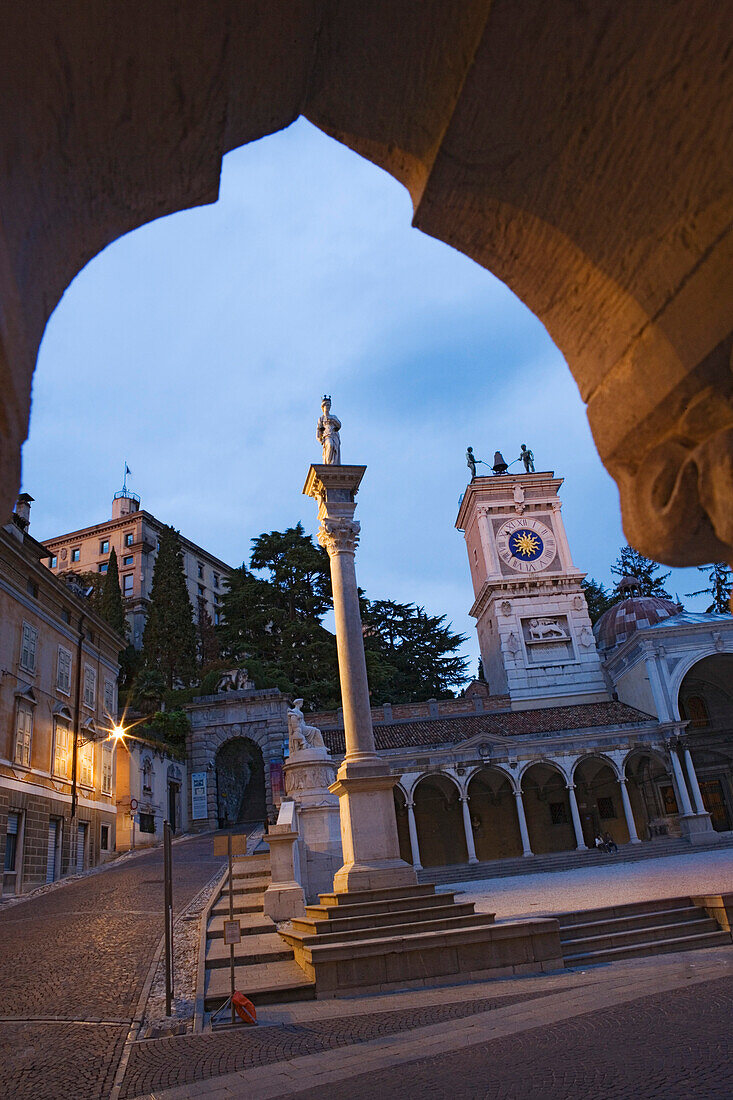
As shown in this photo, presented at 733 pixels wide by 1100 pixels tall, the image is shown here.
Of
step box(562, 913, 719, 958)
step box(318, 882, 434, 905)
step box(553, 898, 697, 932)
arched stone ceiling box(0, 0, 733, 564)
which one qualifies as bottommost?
step box(562, 913, 719, 958)

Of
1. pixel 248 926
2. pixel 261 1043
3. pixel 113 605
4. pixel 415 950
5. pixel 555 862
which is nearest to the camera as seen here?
pixel 261 1043

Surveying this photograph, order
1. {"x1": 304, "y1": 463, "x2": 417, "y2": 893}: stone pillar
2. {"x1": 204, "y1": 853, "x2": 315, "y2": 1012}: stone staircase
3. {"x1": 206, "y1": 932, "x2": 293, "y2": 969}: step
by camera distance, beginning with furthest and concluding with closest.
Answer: {"x1": 304, "y1": 463, "x2": 417, "y2": 893}: stone pillar → {"x1": 206, "y1": 932, "x2": 293, "y2": 969}: step → {"x1": 204, "y1": 853, "x2": 315, "y2": 1012}: stone staircase

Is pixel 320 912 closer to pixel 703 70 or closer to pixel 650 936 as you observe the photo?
pixel 650 936

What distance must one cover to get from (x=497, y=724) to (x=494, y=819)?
13.0ft

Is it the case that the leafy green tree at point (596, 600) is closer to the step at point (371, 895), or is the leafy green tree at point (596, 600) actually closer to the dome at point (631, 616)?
the dome at point (631, 616)

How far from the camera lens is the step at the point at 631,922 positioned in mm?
9047

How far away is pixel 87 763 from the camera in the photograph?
25.1m

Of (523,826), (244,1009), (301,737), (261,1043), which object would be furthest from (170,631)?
(261,1043)

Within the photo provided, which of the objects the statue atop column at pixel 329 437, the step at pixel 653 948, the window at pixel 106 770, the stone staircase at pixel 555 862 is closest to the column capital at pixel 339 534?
the statue atop column at pixel 329 437

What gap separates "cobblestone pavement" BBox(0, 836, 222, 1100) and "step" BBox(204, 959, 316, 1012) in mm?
780

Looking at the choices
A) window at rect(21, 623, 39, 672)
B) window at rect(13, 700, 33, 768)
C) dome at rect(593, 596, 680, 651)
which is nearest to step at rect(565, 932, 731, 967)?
window at rect(13, 700, 33, 768)

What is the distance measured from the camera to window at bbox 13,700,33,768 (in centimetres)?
2022

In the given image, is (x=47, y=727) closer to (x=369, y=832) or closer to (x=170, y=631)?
(x=369, y=832)

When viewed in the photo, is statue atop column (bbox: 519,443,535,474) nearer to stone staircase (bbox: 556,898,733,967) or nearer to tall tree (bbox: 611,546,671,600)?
tall tree (bbox: 611,546,671,600)
